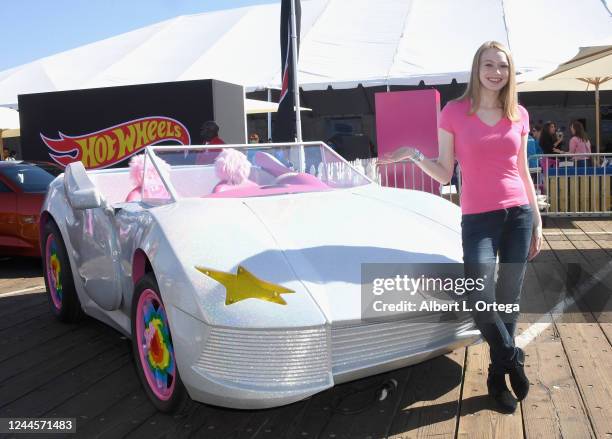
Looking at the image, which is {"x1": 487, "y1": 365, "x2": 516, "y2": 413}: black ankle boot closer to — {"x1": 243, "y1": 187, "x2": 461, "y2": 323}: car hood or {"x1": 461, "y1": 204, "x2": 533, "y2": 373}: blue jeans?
{"x1": 461, "y1": 204, "x2": 533, "y2": 373}: blue jeans

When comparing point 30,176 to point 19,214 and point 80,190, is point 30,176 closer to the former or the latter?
point 19,214

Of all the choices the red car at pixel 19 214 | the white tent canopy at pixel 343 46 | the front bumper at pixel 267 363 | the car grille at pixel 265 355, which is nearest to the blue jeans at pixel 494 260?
the front bumper at pixel 267 363

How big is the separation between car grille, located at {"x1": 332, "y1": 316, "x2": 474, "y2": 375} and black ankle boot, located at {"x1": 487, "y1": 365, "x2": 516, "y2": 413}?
0.30m

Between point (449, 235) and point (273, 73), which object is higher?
point (273, 73)

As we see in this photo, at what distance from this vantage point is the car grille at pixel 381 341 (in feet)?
9.09

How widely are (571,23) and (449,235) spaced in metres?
17.8

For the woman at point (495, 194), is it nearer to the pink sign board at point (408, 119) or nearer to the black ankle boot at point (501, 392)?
the black ankle boot at point (501, 392)

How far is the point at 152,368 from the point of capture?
323 centimetres

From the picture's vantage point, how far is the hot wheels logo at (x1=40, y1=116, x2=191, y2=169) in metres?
10.2

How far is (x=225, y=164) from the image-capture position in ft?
13.7

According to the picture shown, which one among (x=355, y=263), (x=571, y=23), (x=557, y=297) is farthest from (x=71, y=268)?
(x=571, y=23)

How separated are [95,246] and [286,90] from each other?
5.58m

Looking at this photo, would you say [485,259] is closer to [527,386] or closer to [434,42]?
[527,386]

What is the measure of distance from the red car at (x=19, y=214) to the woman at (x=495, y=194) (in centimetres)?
553
